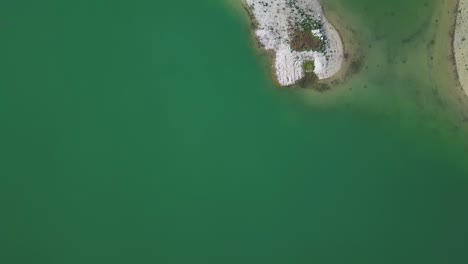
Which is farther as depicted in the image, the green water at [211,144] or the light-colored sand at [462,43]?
the light-colored sand at [462,43]

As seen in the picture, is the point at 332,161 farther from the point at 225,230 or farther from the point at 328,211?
the point at 225,230

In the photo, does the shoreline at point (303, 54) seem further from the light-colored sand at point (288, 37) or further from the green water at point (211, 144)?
the green water at point (211, 144)

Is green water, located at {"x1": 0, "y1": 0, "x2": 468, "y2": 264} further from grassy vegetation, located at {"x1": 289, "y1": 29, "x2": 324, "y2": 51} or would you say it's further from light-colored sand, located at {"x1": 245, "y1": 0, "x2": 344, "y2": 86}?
grassy vegetation, located at {"x1": 289, "y1": 29, "x2": 324, "y2": 51}

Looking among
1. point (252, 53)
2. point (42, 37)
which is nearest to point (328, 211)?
point (252, 53)

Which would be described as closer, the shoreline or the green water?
the green water

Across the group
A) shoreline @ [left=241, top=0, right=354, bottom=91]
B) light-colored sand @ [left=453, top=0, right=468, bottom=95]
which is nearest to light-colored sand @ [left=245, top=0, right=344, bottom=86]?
shoreline @ [left=241, top=0, right=354, bottom=91]

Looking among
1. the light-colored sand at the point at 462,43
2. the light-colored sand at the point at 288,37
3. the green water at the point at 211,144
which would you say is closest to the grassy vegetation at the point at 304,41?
the light-colored sand at the point at 288,37
